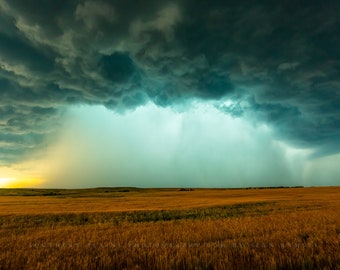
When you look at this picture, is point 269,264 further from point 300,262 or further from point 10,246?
point 10,246

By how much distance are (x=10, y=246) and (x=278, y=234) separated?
33.6ft

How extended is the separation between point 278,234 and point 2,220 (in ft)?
67.9

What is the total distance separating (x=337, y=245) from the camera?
9328mm

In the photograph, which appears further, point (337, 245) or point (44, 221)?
point (44, 221)

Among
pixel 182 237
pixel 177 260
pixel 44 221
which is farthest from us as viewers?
pixel 44 221

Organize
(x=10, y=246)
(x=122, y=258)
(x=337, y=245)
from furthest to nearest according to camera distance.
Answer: (x=10, y=246) < (x=337, y=245) < (x=122, y=258)

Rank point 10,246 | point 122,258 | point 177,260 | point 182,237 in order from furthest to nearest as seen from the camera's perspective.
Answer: point 182,237 < point 10,246 < point 122,258 < point 177,260

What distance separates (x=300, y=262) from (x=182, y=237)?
600 centimetres

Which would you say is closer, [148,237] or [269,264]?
[269,264]

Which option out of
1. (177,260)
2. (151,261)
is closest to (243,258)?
(177,260)

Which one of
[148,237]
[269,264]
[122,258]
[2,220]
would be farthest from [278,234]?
[2,220]

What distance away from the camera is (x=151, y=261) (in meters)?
7.39

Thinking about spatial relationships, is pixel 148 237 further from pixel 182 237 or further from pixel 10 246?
pixel 10 246

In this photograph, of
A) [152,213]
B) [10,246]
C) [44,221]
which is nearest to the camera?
[10,246]
